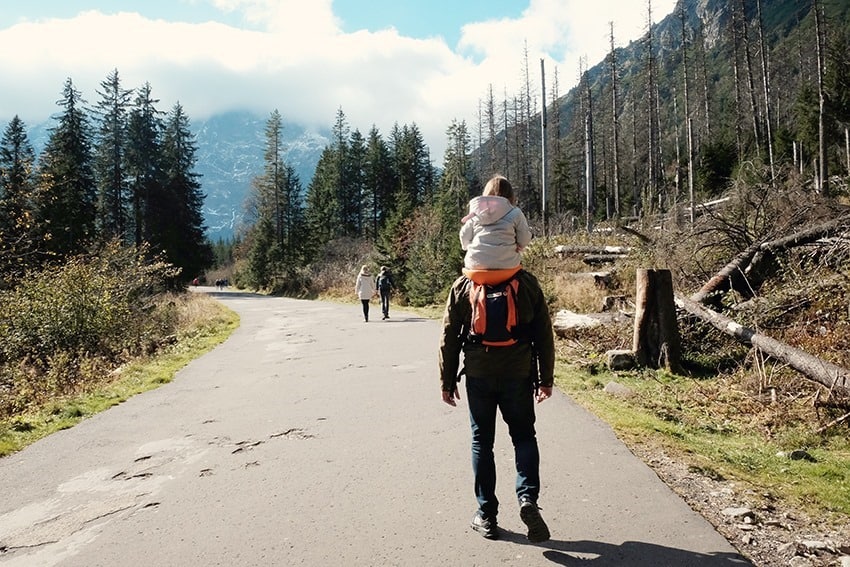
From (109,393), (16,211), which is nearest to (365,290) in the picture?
(16,211)

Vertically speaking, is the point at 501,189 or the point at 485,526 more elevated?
the point at 501,189

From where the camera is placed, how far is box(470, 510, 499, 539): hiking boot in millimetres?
3551

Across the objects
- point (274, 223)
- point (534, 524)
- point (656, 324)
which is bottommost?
point (534, 524)

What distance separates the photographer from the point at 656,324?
8773 mm

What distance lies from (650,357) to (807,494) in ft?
15.7

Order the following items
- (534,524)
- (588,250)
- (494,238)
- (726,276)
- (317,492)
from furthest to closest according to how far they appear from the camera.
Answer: (588,250) → (726,276) → (317,492) → (494,238) → (534,524)

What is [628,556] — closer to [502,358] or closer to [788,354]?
[502,358]

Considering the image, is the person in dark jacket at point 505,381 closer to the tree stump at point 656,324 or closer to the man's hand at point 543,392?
the man's hand at point 543,392

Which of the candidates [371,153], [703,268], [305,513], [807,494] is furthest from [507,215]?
[371,153]

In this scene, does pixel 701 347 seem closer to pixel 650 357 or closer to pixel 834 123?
pixel 650 357

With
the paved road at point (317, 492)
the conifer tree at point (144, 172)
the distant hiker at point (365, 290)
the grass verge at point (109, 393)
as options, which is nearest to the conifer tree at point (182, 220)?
the conifer tree at point (144, 172)

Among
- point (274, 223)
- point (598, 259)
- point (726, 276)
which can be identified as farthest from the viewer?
point (274, 223)

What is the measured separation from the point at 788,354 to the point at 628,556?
4.79 metres

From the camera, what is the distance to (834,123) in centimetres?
3753
